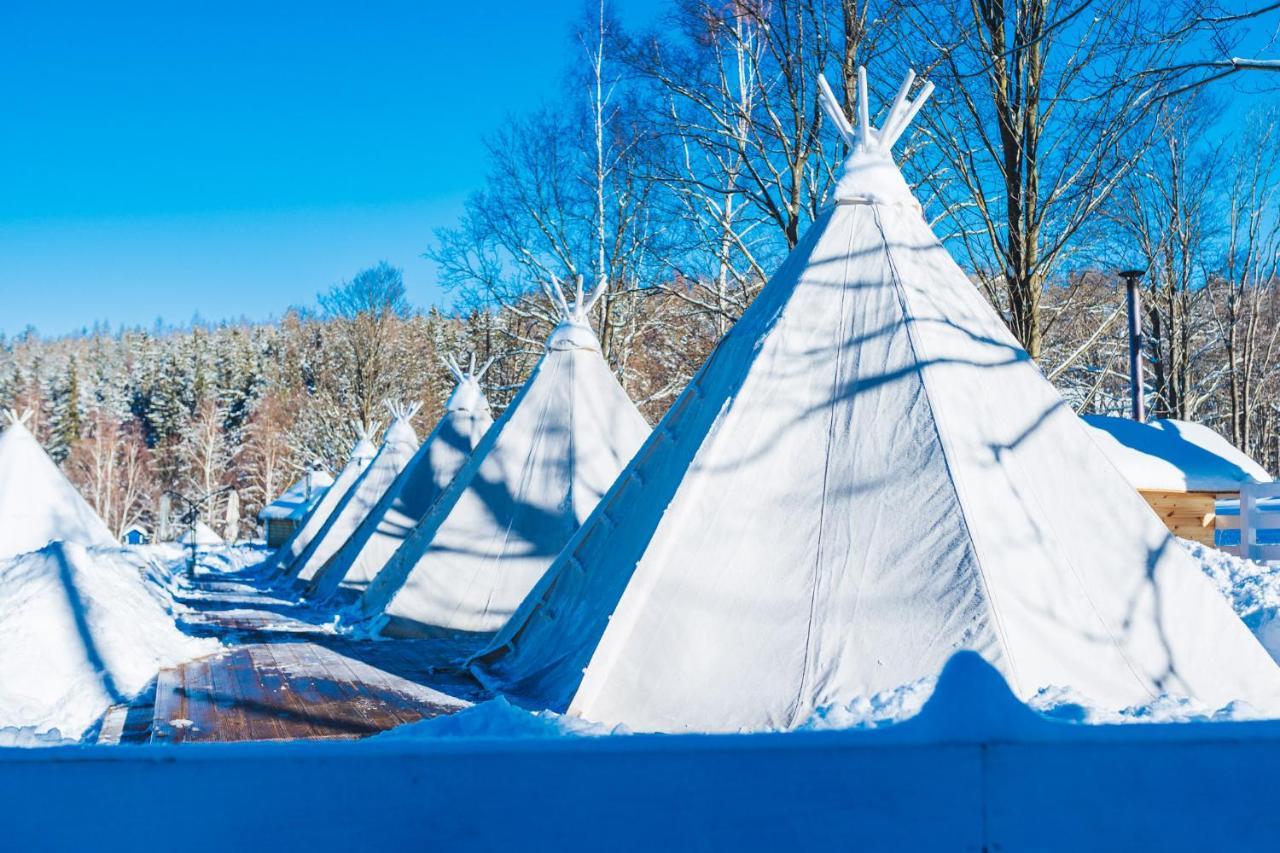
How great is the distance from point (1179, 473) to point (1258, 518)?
2.51 m

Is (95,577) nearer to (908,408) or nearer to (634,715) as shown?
(634,715)

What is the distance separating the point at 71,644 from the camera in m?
6.20

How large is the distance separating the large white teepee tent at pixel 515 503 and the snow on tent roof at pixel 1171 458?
6441 mm

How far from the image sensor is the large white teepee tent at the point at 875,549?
4.48 meters

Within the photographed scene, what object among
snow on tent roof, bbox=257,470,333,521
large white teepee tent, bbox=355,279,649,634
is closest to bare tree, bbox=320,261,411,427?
snow on tent roof, bbox=257,470,333,521

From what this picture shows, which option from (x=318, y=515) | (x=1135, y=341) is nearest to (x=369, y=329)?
(x=318, y=515)

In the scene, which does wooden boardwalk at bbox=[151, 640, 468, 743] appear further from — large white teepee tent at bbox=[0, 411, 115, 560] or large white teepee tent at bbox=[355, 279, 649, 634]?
large white teepee tent at bbox=[0, 411, 115, 560]

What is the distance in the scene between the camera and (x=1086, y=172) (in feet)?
34.7

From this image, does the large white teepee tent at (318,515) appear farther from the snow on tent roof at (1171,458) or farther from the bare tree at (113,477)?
the bare tree at (113,477)

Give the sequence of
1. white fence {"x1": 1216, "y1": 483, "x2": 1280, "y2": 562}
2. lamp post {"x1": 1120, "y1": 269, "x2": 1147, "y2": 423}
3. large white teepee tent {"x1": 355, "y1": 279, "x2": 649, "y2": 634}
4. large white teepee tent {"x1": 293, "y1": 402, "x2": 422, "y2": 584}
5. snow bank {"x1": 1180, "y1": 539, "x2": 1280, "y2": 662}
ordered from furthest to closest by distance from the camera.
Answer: large white teepee tent {"x1": 293, "y1": 402, "x2": 422, "y2": 584}, lamp post {"x1": 1120, "y1": 269, "x2": 1147, "y2": 423}, white fence {"x1": 1216, "y1": 483, "x2": 1280, "y2": 562}, large white teepee tent {"x1": 355, "y1": 279, "x2": 649, "y2": 634}, snow bank {"x1": 1180, "y1": 539, "x2": 1280, "y2": 662}

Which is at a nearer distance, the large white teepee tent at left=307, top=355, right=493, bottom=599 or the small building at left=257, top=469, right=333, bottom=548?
the large white teepee tent at left=307, top=355, right=493, bottom=599

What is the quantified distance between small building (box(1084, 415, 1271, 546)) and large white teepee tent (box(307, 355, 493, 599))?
864cm

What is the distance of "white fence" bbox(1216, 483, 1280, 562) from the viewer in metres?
9.66

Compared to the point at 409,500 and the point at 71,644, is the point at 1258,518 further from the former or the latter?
the point at 71,644
